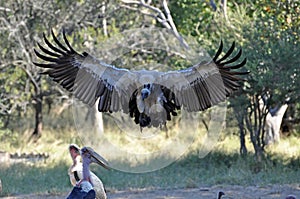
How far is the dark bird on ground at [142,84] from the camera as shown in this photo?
25.3 ft

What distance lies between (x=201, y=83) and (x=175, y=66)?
5935 mm

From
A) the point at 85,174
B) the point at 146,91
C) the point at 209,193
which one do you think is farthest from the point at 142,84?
the point at 209,193

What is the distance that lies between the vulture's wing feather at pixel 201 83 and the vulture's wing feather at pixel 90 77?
1.70 feet

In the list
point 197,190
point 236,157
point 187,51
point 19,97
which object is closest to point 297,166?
point 236,157

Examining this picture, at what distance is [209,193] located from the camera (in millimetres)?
9328

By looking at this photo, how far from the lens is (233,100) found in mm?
11172

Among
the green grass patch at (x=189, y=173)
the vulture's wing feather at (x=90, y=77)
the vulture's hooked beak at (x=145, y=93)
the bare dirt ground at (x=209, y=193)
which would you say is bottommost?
the bare dirt ground at (x=209, y=193)

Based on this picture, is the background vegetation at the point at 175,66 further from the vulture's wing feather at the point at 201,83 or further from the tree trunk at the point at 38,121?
the vulture's wing feather at the point at 201,83

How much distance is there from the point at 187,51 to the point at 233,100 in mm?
3208

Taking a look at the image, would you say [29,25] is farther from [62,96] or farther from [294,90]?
[294,90]

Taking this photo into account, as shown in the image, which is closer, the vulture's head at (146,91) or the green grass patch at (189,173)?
the vulture's head at (146,91)

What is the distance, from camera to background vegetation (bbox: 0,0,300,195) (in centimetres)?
1061

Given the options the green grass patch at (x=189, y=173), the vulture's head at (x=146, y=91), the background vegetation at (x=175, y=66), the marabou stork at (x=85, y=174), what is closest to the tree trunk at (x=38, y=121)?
the background vegetation at (x=175, y=66)

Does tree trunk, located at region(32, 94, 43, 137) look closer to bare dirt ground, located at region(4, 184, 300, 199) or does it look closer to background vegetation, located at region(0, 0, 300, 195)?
background vegetation, located at region(0, 0, 300, 195)
